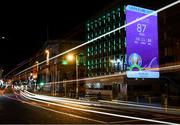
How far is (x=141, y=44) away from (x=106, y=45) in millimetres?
55297

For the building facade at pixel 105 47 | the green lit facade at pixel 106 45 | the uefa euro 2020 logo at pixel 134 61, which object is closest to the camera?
the uefa euro 2020 logo at pixel 134 61

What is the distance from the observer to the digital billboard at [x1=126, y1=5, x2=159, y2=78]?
38.7 meters

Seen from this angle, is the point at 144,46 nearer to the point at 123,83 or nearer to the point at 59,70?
the point at 123,83

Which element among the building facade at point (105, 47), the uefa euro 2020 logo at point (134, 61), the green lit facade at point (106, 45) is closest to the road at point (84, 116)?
the uefa euro 2020 logo at point (134, 61)

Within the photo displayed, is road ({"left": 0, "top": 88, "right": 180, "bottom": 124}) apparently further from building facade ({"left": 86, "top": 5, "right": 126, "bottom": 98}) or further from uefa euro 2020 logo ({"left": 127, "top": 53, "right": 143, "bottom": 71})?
building facade ({"left": 86, "top": 5, "right": 126, "bottom": 98})

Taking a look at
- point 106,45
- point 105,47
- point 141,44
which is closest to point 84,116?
point 141,44

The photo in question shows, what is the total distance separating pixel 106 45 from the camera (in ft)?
311

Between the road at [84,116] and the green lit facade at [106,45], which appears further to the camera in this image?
the green lit facade at [106,45]

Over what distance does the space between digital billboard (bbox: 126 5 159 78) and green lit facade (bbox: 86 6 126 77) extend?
3500 centimetres

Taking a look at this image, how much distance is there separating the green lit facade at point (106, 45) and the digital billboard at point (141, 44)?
35001 mm

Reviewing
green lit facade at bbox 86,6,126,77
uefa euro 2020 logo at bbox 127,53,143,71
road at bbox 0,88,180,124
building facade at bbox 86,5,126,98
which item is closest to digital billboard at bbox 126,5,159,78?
uefa euro 2020 logo at bbox 127,53,143,71

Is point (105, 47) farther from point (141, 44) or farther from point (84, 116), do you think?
point (84, 116)

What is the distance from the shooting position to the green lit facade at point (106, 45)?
85.9 metres

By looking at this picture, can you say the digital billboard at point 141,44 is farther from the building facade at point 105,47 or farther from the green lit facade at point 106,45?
the green lit facade at point 106,45
